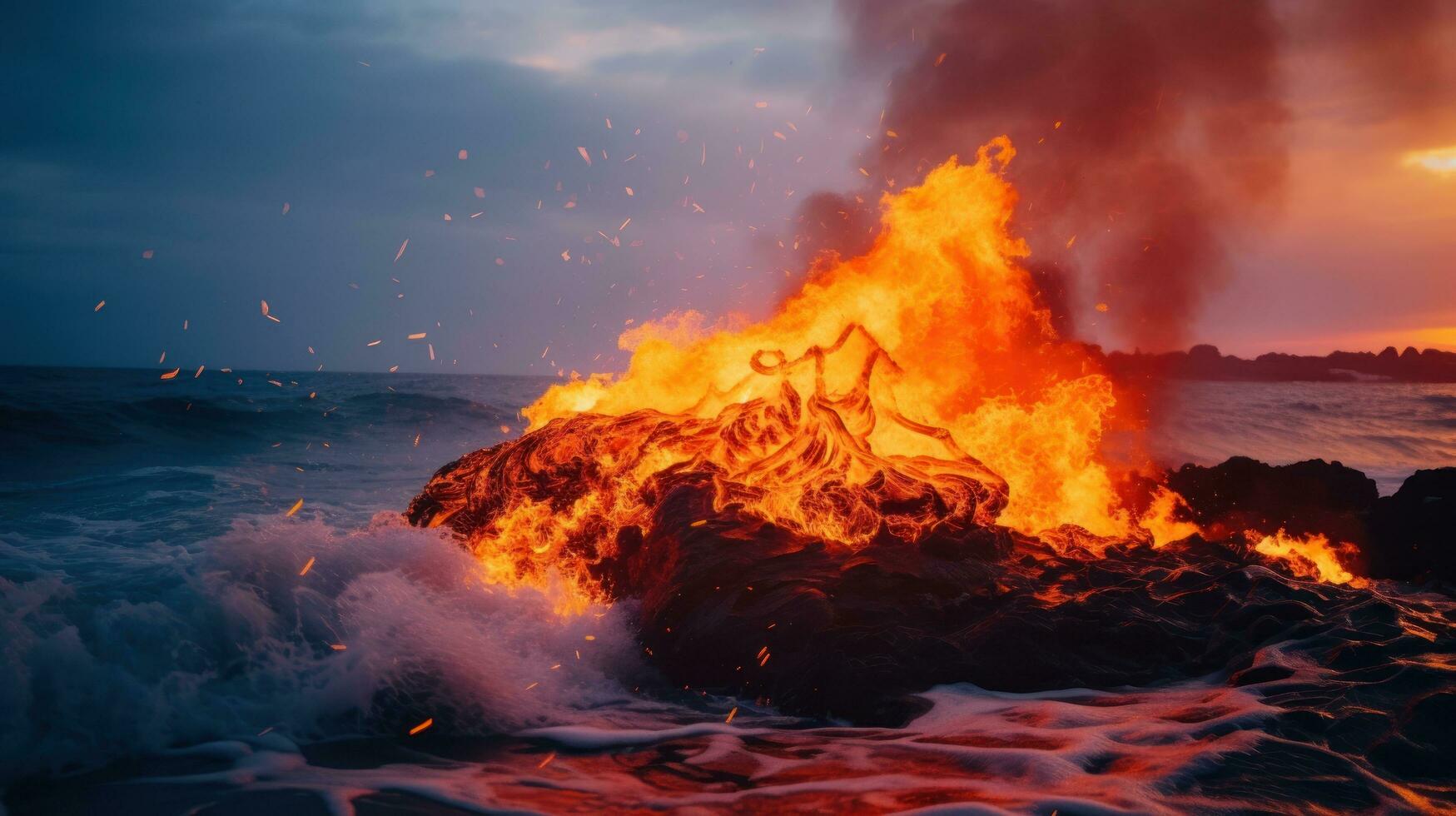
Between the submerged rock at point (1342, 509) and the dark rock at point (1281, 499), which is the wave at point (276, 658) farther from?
the dark rock at point (1281, 499)

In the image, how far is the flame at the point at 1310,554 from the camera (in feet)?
Answer: 27.6

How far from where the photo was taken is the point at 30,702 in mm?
4938

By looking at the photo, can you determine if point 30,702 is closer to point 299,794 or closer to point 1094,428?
point 299,794

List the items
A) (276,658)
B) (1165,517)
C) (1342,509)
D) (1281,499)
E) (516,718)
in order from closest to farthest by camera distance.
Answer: (516,718)
(276,658)
(1342,509)
(1281,499)
(1165,517)

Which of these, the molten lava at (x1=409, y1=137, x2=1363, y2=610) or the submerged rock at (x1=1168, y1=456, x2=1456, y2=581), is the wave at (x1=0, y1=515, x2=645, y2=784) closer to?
the molten lava at (x1=409, y1=137, x2=1363, y2=610)

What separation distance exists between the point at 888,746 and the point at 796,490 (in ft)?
10.1

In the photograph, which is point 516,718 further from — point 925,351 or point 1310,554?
point 1310,554

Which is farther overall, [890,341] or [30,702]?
[890,341]

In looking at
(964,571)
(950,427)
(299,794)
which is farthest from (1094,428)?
(299,794)

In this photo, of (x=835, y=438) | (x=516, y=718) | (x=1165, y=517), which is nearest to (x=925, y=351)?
(x=835, y=438)

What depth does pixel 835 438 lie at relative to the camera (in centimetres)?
791

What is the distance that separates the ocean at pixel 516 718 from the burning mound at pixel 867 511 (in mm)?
321

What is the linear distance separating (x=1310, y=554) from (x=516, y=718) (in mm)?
9365

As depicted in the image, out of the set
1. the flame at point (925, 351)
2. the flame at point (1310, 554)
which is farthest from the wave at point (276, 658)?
the flame at point (1310, 554)
